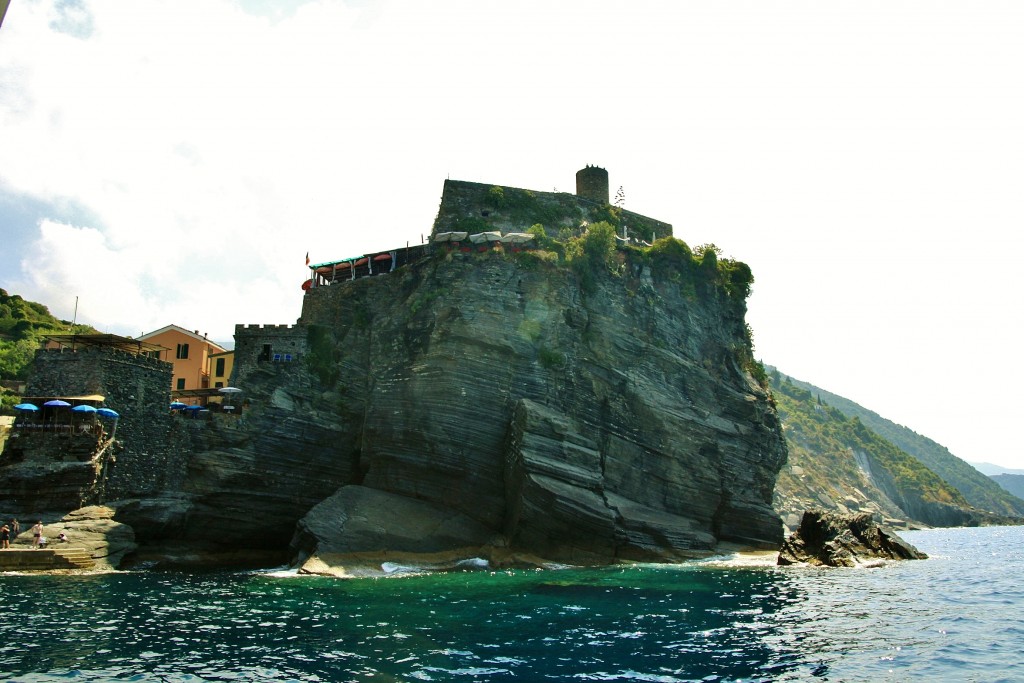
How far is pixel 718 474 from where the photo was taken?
1864 inches

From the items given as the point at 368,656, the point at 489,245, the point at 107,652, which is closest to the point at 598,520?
the point at 489,245

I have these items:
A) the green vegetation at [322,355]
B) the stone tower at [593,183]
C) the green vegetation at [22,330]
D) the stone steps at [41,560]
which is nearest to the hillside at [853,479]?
the stone tower at [593,183]

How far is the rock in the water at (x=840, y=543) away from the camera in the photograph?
41531 millimetres

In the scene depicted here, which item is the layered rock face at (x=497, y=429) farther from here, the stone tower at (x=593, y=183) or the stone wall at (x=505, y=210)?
the stone tower at (x=593, y=183)

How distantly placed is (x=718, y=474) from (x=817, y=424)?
514 ft

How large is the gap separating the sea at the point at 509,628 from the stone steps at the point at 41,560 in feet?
6.38

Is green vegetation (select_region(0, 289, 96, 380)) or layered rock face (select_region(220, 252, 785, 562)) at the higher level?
green vegetation (select_region(0, 289, 96, 380))

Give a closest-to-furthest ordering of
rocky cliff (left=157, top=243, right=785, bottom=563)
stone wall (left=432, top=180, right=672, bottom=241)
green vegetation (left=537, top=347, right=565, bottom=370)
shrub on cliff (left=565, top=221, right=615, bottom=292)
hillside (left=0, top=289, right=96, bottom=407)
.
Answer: rocky cliff (left=157, top=243, right=785, bottom=563)
green vegetation (left=537, top=347, right=565, bottom=370)
shrub on cliff (left=565, top=221, right=615, bottom=292)
stone wall (left=432, top=180, right=672, bottom=241)
hillside (left=0, top=289, right=96, bottom=407)

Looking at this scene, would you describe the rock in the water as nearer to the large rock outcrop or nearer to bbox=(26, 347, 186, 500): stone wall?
the large rock outcrop

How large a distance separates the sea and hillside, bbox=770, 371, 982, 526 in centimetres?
10300

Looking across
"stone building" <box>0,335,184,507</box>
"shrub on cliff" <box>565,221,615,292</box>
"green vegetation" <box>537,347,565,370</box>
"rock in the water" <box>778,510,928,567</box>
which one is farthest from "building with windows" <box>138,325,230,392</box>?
"rock in the water" <box>778,510,928,567</box>

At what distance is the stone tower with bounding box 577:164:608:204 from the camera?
59.3m

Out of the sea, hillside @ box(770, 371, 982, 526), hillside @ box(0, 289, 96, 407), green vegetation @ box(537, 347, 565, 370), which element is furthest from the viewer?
hillside @ box(770, 371, 982, 526)

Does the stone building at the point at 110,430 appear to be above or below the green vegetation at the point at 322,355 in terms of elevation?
below
